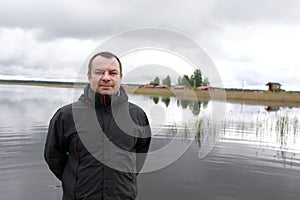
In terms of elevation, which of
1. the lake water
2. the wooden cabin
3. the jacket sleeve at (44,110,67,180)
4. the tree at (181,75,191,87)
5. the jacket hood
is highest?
the wooden cabin

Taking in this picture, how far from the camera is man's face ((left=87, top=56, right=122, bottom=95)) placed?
2.28m

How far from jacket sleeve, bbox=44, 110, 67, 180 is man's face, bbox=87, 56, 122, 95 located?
0.40 meters

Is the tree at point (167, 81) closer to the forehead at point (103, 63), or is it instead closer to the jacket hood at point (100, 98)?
the jacket hood at point (100, 98)

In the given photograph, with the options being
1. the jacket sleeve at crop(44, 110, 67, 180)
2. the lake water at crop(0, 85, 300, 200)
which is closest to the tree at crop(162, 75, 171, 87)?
the lake water at crop(0, 85, 300, 200)

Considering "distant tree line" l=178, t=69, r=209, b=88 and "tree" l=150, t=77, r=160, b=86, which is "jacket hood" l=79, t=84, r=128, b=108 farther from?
"distant tree line" l=178, t=69, r=209, b=88

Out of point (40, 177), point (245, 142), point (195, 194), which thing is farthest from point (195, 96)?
point (245, 142)

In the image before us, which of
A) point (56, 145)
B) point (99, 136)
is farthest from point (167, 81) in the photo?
point (56, 145)

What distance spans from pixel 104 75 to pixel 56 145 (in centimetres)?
76

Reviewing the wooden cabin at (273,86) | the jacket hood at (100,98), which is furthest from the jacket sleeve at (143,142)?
the wooden cabin at (273,86)

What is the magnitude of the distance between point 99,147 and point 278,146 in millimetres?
12529

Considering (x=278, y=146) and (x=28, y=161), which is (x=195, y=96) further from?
(x=278, y=146)

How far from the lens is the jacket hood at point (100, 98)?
2.29 metres

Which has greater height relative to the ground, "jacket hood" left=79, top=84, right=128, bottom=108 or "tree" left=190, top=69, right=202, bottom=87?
"tree" left=190, top=69, right=202, bottom=87

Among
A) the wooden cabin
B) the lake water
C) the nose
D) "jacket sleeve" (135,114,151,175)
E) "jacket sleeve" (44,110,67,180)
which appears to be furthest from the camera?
the wooden cabin
